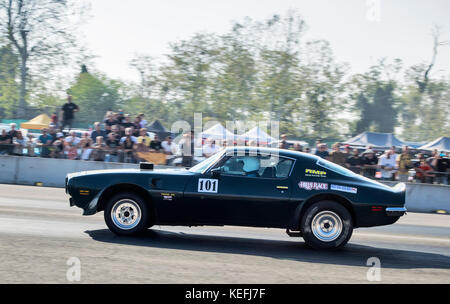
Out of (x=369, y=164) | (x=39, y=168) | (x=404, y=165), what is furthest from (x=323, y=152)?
(x=39, y=168)

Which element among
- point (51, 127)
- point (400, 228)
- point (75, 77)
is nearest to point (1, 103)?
point (75, 77)

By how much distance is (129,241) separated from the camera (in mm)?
6301

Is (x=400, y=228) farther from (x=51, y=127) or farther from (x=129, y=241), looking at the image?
(x=51, y=127)

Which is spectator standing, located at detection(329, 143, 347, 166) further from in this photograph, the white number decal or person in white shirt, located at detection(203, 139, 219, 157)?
the white number decal

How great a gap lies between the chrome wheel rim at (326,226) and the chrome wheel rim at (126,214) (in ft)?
8.11

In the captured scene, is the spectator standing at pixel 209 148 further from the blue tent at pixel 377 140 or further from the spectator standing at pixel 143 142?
the blue tent at pixel 377 140

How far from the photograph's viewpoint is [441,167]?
15188 mm

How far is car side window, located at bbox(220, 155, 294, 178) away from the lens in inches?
261

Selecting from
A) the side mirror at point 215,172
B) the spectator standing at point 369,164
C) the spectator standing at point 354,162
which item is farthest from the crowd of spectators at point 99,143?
the side mirror at point 215,172

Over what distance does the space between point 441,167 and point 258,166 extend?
35.2 feet

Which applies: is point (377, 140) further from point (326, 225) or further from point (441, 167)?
point (326, 225)

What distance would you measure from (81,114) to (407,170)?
134 ft

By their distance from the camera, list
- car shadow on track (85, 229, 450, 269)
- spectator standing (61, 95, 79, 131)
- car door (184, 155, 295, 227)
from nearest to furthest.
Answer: car shadow on track (85, 229, 450, 269), car door (184, 155, 295, 227), spectator standing (61, 95, 79, 131)

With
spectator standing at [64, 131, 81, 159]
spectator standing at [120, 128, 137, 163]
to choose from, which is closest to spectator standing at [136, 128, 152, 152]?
spectator standing at [120, 128, 137, 163]
